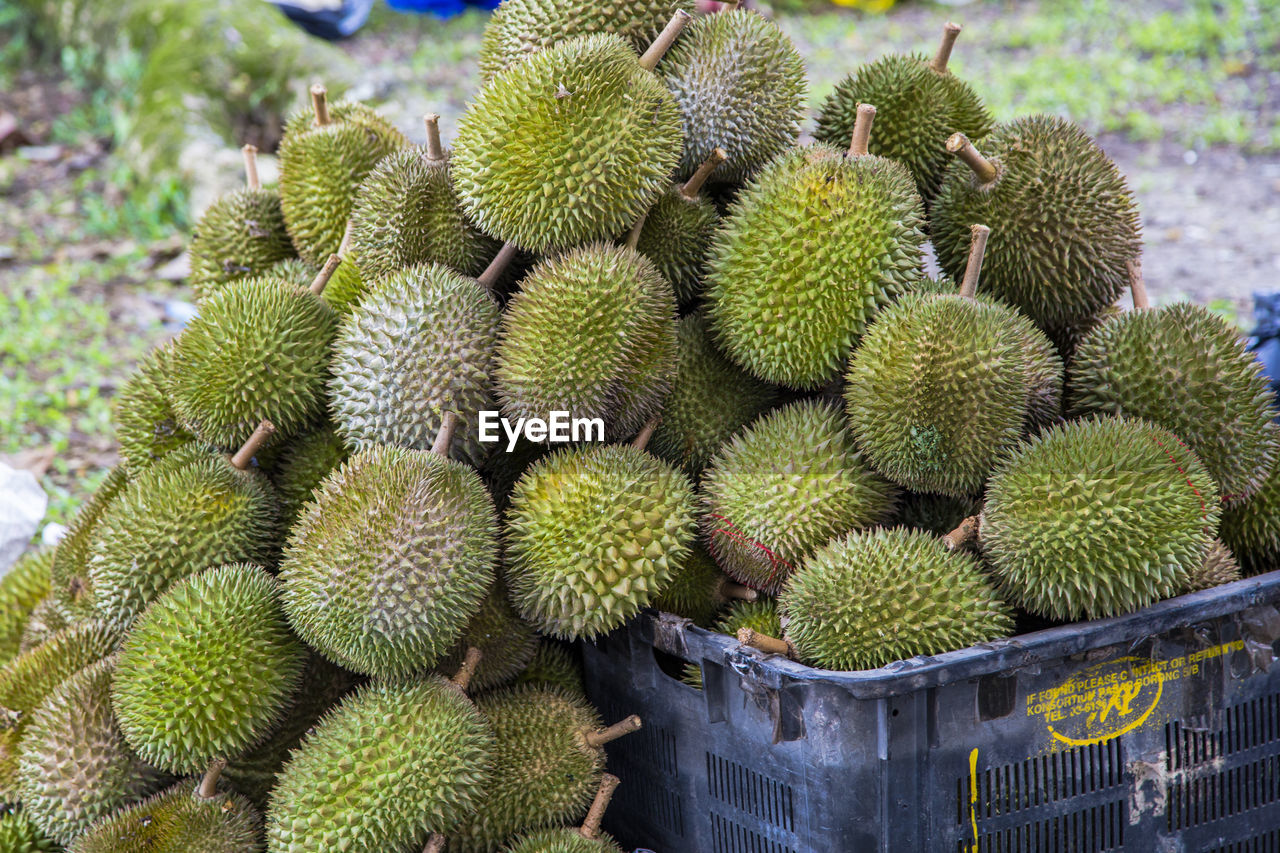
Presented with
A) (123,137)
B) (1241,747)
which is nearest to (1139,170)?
(1241,747)

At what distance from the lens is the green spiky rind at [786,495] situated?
2199 mm

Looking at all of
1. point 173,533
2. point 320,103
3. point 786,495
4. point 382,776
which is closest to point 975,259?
point 786,495

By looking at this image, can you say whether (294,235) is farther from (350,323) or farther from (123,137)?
(123,137)

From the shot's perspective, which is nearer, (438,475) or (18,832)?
(438,475)

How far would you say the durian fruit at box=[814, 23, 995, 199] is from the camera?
263 cm

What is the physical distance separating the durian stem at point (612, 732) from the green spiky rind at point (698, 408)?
57cm

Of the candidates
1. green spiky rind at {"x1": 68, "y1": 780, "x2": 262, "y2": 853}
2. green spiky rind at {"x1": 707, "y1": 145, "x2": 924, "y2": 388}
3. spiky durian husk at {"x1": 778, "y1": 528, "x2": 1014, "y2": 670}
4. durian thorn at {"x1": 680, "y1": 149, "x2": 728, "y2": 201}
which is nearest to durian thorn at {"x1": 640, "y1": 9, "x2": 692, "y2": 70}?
durian thorn at {"x1": 680, "y1": 149, "x2": 728, "y2": 201}

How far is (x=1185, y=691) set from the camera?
215 centimetres

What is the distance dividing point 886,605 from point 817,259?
735 millimetres

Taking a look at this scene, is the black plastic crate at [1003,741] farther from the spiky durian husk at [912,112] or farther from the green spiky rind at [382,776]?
the spiky durian husk at [912,112]

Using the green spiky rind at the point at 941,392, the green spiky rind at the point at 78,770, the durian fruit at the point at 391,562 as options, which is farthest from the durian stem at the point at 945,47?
the green spiky rind at the point at 78,770

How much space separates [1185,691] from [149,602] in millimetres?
2229

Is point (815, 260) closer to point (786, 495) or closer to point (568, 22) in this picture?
point (786, 495)

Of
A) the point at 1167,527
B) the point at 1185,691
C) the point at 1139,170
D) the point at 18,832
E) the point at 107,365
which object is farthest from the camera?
the point at 1139,170
